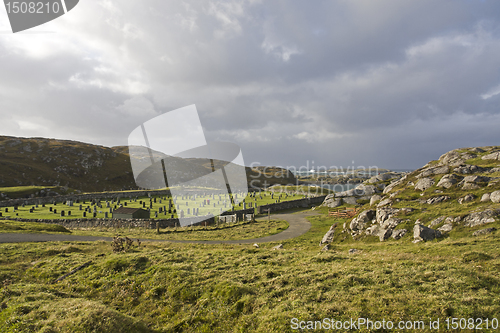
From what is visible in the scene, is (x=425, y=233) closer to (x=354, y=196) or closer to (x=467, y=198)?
(x=467, y=198)

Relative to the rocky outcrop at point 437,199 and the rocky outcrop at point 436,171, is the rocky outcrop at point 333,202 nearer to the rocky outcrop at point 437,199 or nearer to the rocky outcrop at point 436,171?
the rocky outcrop at point 436,171

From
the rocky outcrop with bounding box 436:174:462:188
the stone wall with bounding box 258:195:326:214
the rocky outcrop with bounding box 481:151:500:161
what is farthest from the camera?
the stone wall with bounding box 258:195:326:214

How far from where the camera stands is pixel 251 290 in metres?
11.4

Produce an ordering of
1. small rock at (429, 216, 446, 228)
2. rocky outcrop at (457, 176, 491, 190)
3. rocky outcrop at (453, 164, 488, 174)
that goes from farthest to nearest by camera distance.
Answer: rocky outcrop at (453, 164, 488, 174) → rocky outcrop at (457, 176, 491, 190) → small rock at (429, 216, 446, 228)

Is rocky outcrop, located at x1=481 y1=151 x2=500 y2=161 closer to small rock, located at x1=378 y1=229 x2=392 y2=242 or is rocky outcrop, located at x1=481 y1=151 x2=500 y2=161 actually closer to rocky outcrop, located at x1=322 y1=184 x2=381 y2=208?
rocky outcrop, located at x1=322 y1=184 x2=381 y2=208

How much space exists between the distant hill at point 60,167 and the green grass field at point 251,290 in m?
122

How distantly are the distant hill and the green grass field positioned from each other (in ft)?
401

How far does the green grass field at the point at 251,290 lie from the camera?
8.67 metres

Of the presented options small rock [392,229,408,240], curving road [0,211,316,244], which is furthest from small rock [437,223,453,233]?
curving road [0,211,316,244]

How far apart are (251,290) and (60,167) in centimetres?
Result: 16052

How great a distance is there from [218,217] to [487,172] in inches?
1645

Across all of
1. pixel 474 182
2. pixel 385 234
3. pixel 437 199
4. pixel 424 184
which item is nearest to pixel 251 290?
pixel 385 234

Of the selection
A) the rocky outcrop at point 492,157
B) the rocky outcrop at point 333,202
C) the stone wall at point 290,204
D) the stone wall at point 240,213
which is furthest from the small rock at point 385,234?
the stone wall at point 290,204

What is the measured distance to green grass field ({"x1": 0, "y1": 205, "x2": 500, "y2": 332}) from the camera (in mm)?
8672
